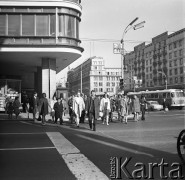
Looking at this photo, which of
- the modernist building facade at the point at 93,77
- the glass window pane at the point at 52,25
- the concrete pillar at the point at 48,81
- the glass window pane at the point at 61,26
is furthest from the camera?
the modernist building facade at the point at 93,77

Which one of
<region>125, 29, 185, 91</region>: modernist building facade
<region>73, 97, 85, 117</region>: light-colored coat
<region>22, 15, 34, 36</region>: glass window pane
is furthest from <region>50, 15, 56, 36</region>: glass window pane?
<region>125, 29, 185, 91</region>: modernist building facade

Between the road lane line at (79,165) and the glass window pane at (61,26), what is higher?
the glass window pane at (61,26)

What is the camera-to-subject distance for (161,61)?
105062mm

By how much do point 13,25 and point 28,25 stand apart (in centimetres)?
126

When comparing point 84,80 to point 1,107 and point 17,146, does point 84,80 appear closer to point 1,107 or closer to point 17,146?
point 1,107

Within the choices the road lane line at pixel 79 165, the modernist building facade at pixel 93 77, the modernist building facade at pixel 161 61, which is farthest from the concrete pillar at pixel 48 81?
the modernist building facade at pixel 93 77

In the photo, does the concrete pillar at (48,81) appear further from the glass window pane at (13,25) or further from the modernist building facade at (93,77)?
the modernist building facade at (93,77)

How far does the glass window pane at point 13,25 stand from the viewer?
2786 cm

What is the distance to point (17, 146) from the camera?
32.3ft

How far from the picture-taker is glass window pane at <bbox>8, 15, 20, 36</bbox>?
27.9 m

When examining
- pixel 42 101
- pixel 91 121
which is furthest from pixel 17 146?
pixel 42 101

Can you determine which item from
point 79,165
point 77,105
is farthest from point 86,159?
point 77,105

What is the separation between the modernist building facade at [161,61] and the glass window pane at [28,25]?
5454 cm

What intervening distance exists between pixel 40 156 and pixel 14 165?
44.0 inches
